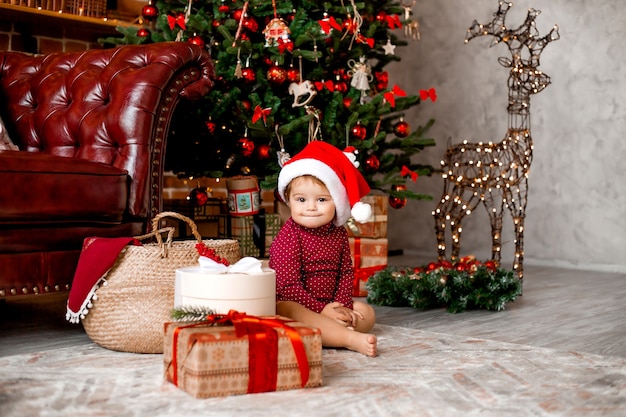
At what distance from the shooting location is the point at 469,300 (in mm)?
3021

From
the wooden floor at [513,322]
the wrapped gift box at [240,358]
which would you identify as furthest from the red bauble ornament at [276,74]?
the wrapped gift box at [240,358]

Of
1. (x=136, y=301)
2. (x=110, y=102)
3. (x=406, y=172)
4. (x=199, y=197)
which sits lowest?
(x=136, y=301)

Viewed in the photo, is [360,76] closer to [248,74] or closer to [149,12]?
[248,74]

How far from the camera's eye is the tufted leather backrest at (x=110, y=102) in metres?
2.46

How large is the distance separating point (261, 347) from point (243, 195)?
169 centimetres

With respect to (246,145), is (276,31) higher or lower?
higher

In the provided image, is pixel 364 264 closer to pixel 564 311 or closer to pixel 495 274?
pixel 495 274

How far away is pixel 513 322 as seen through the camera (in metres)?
2.76

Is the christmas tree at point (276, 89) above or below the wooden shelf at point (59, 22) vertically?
below

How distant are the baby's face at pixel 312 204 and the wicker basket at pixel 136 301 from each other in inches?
16.1

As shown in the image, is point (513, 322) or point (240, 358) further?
point (513, 322)

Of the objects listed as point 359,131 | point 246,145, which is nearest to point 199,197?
point 246,145

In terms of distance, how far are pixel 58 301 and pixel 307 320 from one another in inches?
53.6

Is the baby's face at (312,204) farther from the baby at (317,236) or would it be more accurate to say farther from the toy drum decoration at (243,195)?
the toy drum decoration at (243,195)
